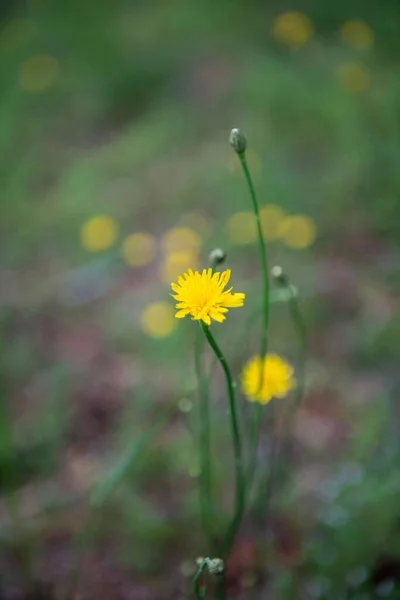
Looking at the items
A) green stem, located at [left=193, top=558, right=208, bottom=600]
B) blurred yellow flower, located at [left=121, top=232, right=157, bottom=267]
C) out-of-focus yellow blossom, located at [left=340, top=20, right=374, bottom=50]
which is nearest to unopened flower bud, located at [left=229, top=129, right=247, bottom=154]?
green stem, located at [left=193, top=558, right=208, bottom=600]

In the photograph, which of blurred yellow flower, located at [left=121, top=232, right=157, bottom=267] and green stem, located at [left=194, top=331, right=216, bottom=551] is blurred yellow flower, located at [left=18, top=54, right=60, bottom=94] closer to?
blurred yellow flower, located at [left=121, top=232, right=157, bottom=267]

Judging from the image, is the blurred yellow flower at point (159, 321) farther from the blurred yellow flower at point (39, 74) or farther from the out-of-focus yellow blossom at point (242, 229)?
the blurred yellow flower at point (39, 74)

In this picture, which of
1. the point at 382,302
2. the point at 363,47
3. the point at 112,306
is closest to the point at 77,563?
the point at 112,306

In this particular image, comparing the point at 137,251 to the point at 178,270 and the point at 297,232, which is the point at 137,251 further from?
the point at 297,232

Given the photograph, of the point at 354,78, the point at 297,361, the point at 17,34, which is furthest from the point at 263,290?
the point at 17,34

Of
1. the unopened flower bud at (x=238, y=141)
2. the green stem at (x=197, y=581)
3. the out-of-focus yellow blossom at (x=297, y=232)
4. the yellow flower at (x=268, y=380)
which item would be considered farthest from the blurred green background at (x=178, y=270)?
the unopened flower bud at (x=238, y=141)

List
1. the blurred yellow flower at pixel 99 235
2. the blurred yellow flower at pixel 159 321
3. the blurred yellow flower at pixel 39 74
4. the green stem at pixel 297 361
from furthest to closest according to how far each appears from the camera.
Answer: the blurred yellow flower at pixel 39 74 → the blurred yellow flower at pixel 99 235 → the blurred yellow flower at pixel 159 321 → the green stem at pixel 297 361
